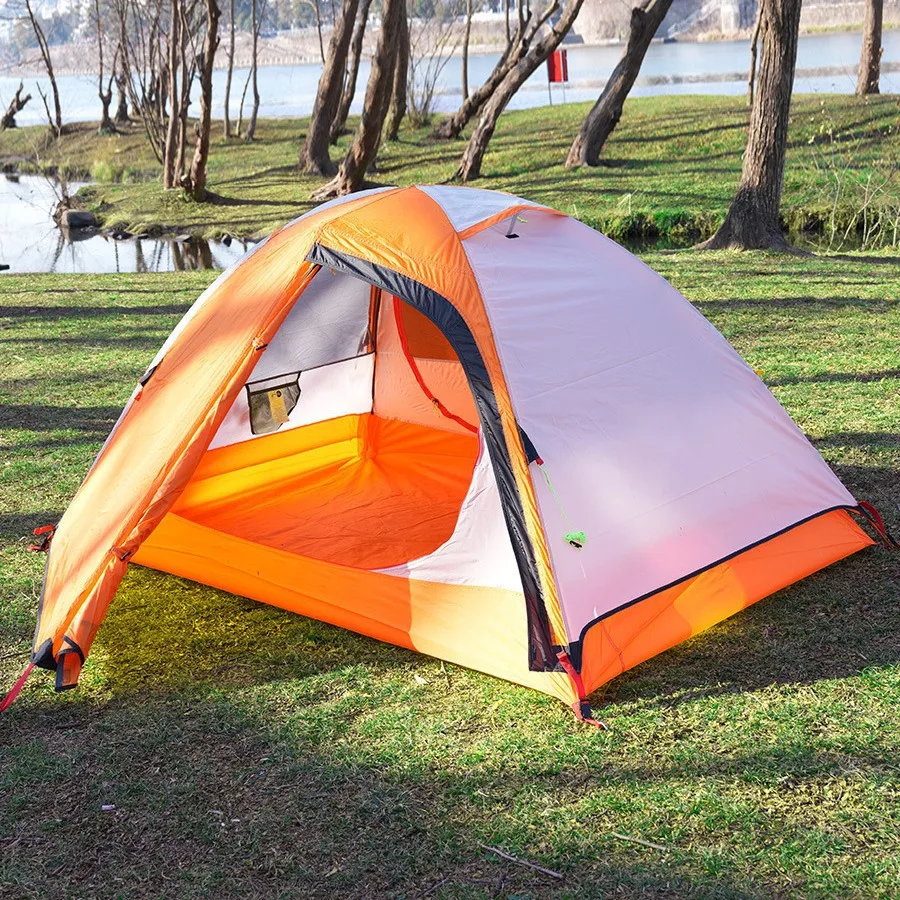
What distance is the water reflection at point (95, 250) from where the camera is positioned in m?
13.8

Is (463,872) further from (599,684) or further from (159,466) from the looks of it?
(159,466)

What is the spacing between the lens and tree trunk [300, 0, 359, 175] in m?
17.2

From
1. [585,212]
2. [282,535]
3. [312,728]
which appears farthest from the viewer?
[585,212]

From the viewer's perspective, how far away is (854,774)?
2998 mm

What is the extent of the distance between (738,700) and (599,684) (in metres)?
0.41

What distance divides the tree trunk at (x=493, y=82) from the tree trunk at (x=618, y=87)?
1.19 m

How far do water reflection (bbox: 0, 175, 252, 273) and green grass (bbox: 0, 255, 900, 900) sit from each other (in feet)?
31.6

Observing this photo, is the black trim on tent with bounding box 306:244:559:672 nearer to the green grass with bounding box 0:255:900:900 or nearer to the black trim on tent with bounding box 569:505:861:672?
the black trim on tent with bounding box 569:505:861:672

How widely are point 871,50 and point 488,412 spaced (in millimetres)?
17368

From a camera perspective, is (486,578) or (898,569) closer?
(486,578)

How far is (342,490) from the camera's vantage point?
4.98 meters

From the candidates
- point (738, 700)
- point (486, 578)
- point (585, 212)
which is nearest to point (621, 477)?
point (486, 578)

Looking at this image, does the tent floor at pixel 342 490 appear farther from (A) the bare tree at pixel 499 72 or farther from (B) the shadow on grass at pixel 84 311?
(A) the bare tree at pixel 499 72

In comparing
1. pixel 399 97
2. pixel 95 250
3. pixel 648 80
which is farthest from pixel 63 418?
pixel 648 80
